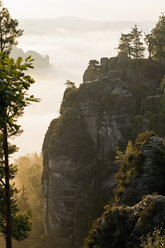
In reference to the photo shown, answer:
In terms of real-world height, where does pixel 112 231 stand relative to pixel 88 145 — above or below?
below

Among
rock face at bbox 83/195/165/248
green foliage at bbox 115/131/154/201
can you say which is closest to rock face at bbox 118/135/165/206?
green foliage at bbox 115/131/154/201

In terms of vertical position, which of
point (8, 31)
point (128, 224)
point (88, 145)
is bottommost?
point (128, 224)

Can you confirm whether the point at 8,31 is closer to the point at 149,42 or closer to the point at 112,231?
the point at 112,231

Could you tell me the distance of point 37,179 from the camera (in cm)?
9031

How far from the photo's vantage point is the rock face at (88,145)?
52.4 m

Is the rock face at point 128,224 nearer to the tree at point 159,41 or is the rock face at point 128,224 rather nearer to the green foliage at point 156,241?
the green foliage at point 156,241

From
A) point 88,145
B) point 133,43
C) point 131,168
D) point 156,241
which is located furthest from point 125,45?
point 156,241

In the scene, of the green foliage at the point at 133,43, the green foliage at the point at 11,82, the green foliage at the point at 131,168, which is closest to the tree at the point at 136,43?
the green foliage at the point at 133,43

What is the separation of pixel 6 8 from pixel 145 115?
113 feet

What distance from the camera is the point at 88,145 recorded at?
56.0 meters

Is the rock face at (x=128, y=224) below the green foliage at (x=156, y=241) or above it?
below

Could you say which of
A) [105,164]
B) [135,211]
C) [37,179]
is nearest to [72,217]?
[105,164]

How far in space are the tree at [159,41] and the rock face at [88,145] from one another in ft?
18.8

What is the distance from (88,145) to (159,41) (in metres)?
29.9
